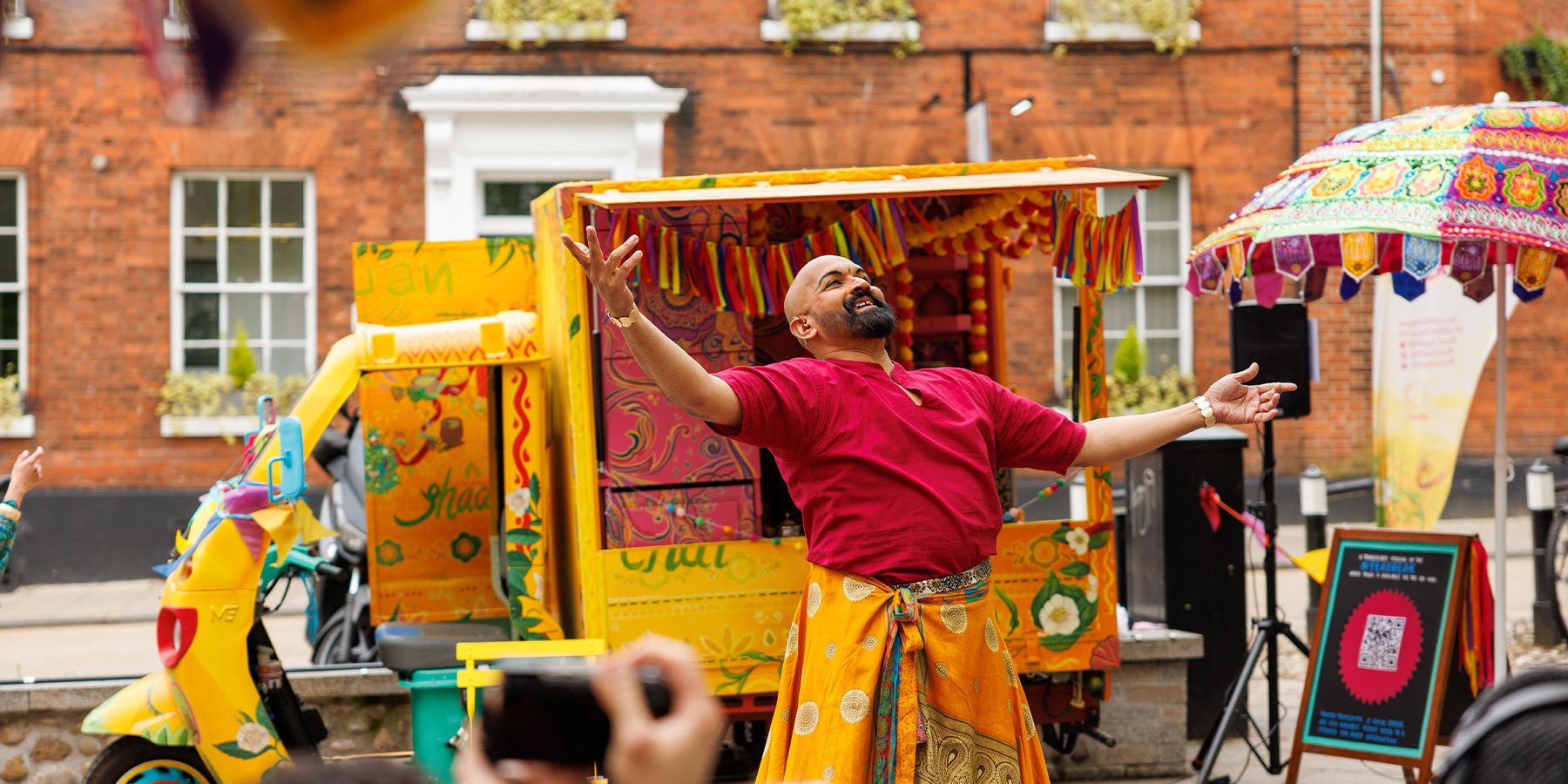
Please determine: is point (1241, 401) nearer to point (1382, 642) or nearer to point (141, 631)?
point (1382, 642)

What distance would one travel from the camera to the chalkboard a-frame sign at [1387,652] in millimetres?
5219

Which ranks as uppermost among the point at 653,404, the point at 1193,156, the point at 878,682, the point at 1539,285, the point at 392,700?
the point at 1193,156

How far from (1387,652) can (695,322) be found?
104 inches

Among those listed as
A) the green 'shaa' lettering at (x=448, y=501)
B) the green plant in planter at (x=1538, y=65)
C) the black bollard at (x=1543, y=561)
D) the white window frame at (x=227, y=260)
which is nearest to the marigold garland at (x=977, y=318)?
the green 'shaa' lettering at (x=448, y=501)

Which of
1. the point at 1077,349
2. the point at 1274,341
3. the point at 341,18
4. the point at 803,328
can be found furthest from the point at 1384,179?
the point at 341,18

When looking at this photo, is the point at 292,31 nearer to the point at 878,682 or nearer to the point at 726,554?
the point at 878,682

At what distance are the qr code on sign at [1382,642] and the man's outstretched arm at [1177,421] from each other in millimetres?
1678

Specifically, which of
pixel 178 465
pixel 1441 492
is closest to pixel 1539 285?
pixel 1441 492

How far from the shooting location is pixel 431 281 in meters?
6.07

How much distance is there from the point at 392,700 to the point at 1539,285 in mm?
4278

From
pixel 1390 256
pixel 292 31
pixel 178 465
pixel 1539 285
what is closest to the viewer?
pixel 292 31

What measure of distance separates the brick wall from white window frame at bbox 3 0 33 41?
11.7 m

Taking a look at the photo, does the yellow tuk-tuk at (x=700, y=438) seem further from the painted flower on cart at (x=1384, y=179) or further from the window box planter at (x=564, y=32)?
the window box planter at (x=564, y=32)

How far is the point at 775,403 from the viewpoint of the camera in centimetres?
375
